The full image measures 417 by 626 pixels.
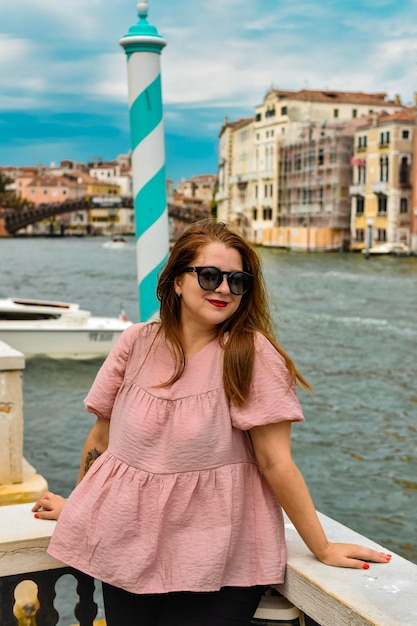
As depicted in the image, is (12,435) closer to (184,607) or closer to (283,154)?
(184,607)

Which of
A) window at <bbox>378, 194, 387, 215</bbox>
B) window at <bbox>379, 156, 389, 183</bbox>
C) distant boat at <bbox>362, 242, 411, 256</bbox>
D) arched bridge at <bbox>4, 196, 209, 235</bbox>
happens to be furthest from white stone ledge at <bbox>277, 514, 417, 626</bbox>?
arched bridge at <bbox>4, 196, 209, 235</bbox>

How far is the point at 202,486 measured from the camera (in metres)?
1.46

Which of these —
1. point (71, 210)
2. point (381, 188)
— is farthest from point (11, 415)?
point (71, 210)

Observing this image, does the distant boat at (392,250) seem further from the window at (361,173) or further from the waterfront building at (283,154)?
the waterfront building at (283,154)

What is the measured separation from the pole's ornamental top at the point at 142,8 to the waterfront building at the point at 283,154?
51.4 meters

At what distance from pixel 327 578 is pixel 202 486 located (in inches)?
9.1

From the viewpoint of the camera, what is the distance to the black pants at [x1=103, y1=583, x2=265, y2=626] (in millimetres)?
1443

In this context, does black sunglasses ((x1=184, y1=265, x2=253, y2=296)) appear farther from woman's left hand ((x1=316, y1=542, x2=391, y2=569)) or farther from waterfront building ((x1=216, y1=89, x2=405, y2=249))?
waterfront building ((x1=216, y1=89, x2=405, y2=249))

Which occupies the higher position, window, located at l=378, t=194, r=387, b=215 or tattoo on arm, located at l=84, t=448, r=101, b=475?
window, located at l=378, t=194, r=387, b=215

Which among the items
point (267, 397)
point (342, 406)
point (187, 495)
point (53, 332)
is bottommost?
point (342, 406)

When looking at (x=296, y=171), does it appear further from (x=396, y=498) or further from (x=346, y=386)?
(x=396, y=498)

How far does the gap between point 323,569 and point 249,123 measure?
2602 inches

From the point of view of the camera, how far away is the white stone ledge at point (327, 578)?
1288mm

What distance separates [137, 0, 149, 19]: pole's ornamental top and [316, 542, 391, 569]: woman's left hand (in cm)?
215
